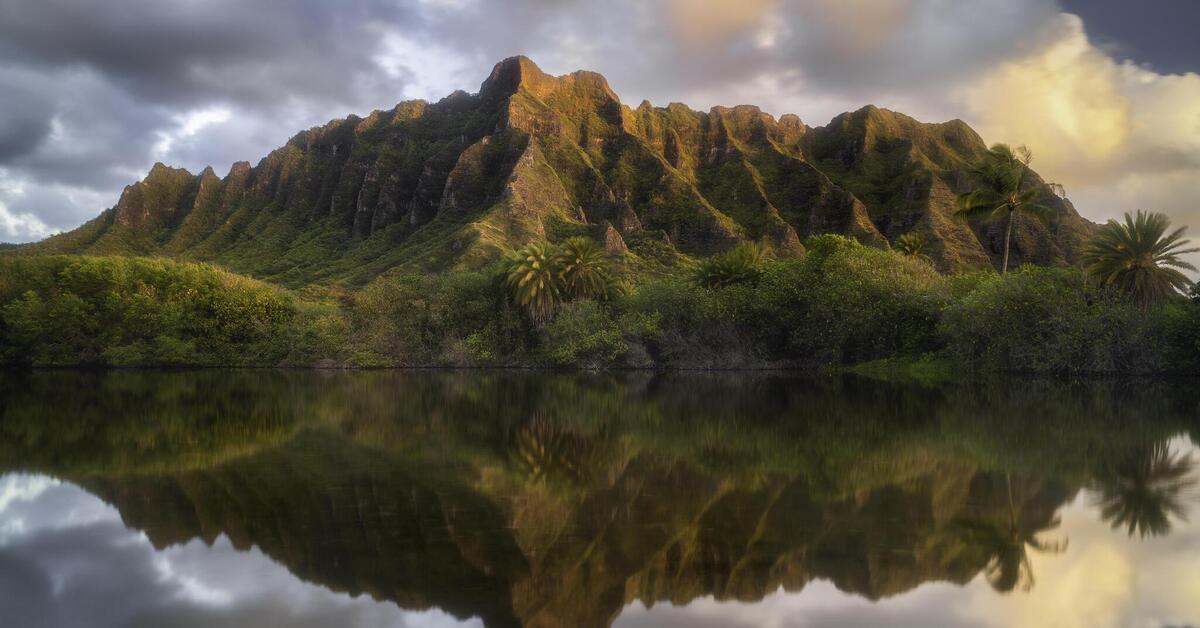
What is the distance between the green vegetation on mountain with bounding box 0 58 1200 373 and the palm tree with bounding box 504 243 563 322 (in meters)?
0.24

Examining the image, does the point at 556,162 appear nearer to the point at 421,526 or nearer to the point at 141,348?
the point at 141,348

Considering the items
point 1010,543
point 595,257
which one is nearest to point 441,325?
point 595,257

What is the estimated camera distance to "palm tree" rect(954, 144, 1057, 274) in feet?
152

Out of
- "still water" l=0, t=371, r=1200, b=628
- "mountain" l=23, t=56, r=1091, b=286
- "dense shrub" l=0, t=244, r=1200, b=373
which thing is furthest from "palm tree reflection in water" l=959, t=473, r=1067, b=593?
"mountain" l=23, t=56, r=1091, b=286

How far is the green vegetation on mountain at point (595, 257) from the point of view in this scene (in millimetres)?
45812

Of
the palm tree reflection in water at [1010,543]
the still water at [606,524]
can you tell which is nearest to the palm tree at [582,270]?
the still water at [606,524]

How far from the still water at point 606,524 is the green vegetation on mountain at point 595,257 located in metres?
26.7

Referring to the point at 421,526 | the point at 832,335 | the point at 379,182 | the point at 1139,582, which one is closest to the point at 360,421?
the point at 421,526

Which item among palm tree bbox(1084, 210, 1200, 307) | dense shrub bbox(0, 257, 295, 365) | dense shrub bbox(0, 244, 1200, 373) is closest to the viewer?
palm tree bbox(1084, 210, 1200, 307)

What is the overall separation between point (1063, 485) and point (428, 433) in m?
14.1

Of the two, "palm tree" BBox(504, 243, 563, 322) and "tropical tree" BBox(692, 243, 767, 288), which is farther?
"tropical tree" BBox(692, 243, 767, 288)

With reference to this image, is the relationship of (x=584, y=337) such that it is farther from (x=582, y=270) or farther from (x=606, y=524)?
(x=606, y=524)

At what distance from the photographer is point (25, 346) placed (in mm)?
58781

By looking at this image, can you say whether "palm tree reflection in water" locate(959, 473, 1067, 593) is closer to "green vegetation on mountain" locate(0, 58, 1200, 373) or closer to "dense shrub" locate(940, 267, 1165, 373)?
"dense shrub" locate(940, 267, 1165, 373)
